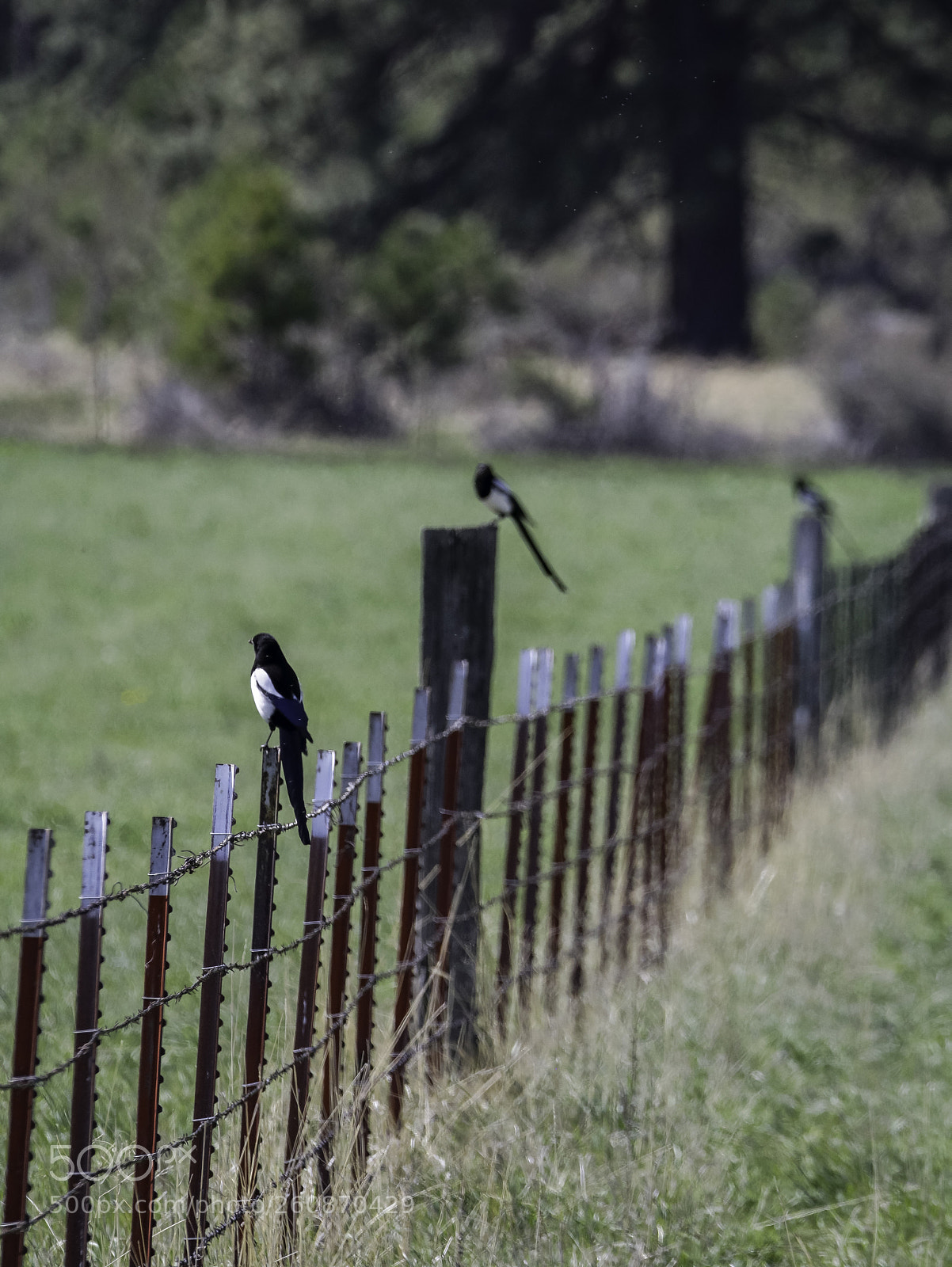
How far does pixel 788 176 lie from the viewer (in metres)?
42.6

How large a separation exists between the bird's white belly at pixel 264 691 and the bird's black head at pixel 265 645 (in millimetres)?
30

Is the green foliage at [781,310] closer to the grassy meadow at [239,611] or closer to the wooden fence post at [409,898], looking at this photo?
the grassy meadow at [239,611]

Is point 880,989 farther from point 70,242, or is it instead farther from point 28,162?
point 28,162

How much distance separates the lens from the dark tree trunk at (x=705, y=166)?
31.2 metres

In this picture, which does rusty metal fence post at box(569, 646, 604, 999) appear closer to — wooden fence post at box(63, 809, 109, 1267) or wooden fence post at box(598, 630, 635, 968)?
wooden fence post at box(598, 630, 635, 968)

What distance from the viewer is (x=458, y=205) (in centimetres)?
3325

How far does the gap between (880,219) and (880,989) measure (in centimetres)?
5350

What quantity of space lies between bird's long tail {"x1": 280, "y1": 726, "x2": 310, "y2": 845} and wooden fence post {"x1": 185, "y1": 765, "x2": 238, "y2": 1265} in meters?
0.09

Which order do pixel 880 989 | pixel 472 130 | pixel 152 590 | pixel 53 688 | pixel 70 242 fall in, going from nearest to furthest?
1. pixel 880 989
2. pixel 53 688
3. pixel 152 590
4. pixel 472 130
5. pixel 70 242

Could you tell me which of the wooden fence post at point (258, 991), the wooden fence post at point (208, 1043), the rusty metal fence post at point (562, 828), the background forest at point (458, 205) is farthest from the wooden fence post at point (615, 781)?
the background forest at point (458, 205)

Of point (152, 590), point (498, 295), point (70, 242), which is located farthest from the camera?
point (70, 242)

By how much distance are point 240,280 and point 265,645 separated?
1015 inches

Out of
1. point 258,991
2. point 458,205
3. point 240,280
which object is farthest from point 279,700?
point 458,205

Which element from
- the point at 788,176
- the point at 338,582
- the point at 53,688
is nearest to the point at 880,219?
the point at 788,176
